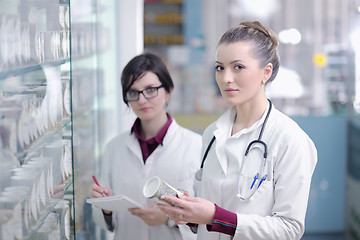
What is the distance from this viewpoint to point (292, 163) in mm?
1408

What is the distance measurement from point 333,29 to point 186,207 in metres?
3.89

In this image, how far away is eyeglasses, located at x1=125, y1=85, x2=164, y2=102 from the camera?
194 centimetres

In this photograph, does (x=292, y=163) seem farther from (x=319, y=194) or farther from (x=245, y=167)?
(x=319, y=194)

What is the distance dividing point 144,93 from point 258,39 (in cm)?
62

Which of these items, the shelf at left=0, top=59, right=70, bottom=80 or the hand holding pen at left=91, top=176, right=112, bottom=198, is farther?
the hand holding pen at left=91, top=176, right=112, bottom=198

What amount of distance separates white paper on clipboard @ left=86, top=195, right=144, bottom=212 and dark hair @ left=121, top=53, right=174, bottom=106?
0.45 metres

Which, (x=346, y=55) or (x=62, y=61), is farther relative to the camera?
(x=346, y=55)

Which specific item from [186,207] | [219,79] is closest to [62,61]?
[219,79]

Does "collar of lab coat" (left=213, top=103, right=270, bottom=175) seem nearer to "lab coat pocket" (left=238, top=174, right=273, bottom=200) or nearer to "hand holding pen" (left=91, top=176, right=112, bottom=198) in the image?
"lab coat pocket" (left=238, top=174, right=273, bottom=200)

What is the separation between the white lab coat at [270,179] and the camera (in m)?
1.40

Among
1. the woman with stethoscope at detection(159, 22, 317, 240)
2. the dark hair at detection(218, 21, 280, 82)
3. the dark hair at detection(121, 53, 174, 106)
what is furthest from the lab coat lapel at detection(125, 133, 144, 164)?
the dark hair at detection(218, 21, 280, 82)

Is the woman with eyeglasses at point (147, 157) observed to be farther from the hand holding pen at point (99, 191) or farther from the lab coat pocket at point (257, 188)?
the lab coat pocket at point (257, 188)

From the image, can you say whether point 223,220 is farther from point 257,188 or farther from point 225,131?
point 225,131

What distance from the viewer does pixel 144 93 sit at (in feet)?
6.39
